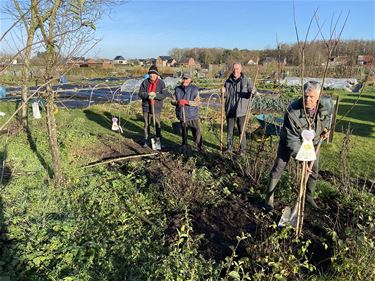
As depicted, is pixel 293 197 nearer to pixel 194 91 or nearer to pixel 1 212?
pixel 194 91

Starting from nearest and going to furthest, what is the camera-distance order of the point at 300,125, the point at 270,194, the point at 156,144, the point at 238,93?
the point at 300,125 → the point at 270,194 → the point at 238,93 → the point at 156,144

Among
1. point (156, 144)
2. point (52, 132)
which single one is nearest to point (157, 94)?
point (156, 144)

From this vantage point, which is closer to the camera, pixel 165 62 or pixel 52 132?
A: pixel 52 132

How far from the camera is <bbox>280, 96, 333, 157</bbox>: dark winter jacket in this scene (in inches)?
139

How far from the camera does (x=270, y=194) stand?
12.6 feet

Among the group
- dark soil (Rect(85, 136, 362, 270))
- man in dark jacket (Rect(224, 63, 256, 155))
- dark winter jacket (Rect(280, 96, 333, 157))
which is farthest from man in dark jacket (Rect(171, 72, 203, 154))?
dark winter jacket (Rect(280, 96, 333, 157))

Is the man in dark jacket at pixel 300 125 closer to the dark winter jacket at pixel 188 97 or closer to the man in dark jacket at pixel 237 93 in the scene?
the man in dark jacket at pixel 237 93

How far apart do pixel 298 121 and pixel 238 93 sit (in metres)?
2.49

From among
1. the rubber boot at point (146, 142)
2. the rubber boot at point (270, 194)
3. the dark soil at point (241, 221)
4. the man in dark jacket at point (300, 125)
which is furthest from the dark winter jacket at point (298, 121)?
the rubber boot at point (146, 142)

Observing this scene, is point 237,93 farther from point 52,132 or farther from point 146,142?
point 52,132

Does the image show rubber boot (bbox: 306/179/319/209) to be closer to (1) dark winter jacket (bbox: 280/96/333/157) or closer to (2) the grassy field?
(2) the grassy field

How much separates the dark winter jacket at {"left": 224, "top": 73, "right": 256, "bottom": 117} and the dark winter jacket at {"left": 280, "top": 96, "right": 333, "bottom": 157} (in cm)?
229

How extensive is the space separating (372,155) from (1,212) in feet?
21.1

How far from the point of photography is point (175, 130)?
342 inches
